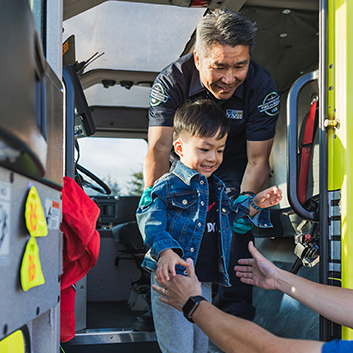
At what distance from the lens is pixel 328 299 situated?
1.48 meters

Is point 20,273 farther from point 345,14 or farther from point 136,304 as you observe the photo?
point 136,304

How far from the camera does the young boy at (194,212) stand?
1.75 meters

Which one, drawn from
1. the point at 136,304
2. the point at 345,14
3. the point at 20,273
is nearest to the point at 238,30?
the point at 345,14

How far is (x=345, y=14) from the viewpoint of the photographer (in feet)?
5.16

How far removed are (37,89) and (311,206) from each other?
131 cm

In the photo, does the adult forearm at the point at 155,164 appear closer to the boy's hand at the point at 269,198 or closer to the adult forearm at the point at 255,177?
the adult forearm at the point at 255,177

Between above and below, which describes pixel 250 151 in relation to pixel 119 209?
above

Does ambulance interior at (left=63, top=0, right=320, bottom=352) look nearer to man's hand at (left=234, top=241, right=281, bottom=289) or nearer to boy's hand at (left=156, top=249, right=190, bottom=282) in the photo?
man's hand at (left=234, top=241, right=281, bottom=289)

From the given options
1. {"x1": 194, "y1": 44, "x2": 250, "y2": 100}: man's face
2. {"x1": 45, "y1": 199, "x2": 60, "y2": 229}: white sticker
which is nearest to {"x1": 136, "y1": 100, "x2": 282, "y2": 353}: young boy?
{"x1": 194, "y1": 44, "x2": 250, "y2": 100}: man's face

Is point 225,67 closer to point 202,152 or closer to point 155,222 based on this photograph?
point 202,152

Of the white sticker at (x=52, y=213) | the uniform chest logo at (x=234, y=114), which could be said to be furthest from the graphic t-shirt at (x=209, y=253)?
the white sticker at (x=52, y=213)

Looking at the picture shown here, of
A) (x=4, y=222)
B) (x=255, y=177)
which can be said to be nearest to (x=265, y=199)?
(x=255, y=177)

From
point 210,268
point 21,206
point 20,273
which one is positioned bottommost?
point 210,268

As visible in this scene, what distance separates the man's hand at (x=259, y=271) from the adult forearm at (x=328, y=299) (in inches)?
3.6
